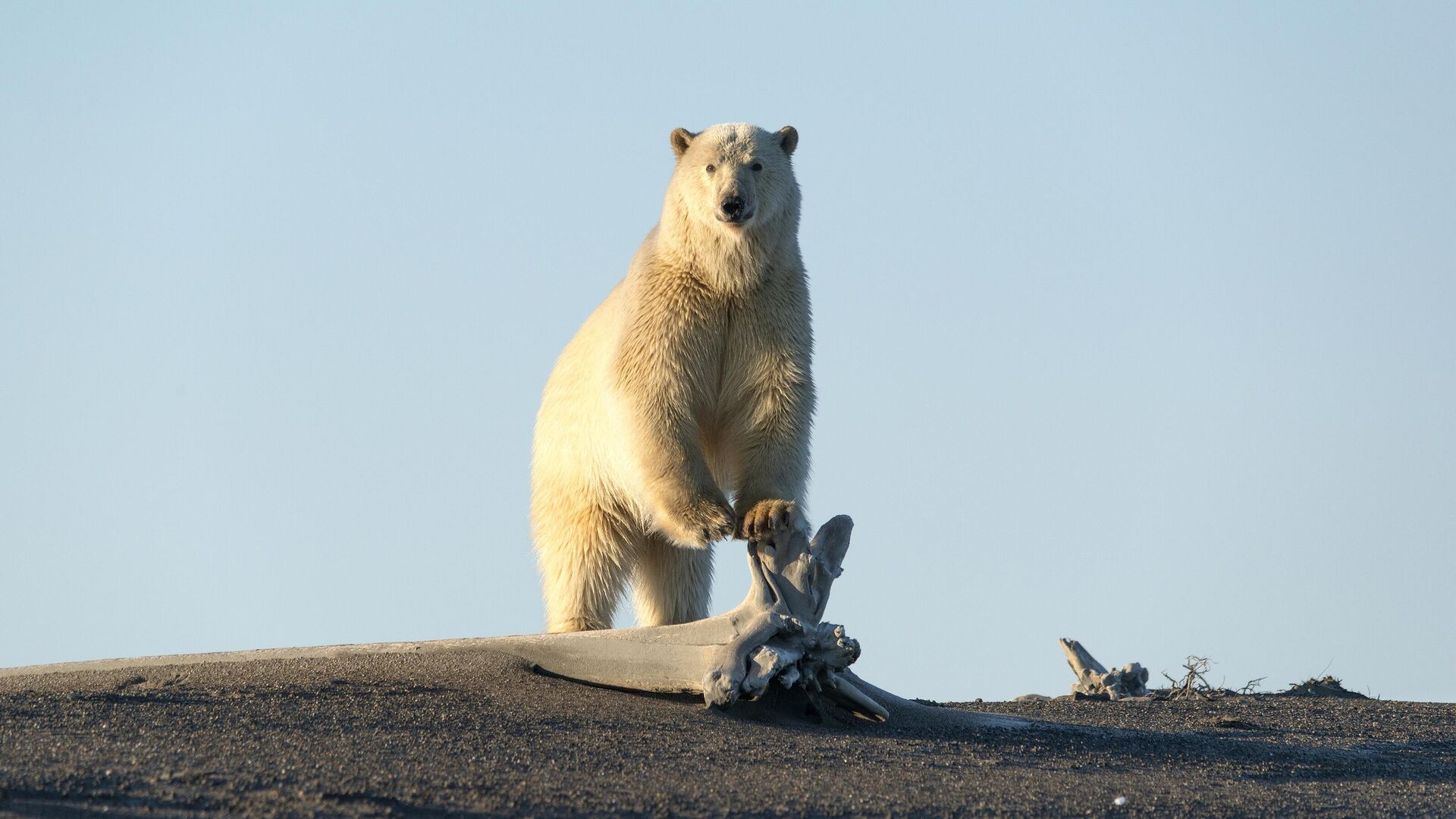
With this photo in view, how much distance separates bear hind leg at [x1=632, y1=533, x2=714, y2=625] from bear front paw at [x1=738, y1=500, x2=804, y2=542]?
1912 mm

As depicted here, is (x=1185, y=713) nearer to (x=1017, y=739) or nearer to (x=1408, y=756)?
(x=1408, y=756)

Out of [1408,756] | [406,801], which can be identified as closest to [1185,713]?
[1408,756]

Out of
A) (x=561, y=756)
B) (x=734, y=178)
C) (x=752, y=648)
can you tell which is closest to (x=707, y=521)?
(x=752, y=648)

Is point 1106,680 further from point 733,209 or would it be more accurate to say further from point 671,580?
point 733,209

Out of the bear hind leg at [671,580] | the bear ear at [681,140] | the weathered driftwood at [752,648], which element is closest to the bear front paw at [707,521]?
the weathered driftwood at [752,648]

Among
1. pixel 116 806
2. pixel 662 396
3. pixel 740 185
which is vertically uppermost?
pixel 740 185

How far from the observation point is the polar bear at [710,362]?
8148 mm

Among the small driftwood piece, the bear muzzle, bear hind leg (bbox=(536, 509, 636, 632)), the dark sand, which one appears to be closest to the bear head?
the bear muzzle

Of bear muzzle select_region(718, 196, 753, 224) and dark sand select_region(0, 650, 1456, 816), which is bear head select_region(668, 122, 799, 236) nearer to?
bear muzzle select_region(718, 196, 753, 224)

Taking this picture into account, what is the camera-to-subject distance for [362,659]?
24.0 ft

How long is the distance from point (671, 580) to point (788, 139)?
9.26 ft

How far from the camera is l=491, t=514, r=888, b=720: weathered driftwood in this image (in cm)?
705

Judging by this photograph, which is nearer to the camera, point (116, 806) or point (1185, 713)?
point (116, 806)

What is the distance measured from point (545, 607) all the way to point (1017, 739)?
365 centimetres
